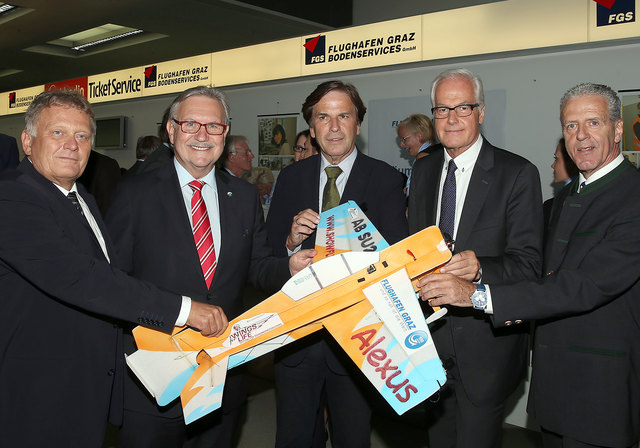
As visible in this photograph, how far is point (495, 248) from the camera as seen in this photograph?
2305mm

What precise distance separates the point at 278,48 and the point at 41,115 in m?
4.38

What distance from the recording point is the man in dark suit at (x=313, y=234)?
2.52 meters

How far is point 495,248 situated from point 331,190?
0.83 metres

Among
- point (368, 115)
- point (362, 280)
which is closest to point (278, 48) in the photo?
point (368, 115)

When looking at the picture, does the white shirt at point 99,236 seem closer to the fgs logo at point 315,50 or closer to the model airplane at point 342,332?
the model airplane at point 342,332

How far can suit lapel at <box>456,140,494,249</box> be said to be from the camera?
2.31m

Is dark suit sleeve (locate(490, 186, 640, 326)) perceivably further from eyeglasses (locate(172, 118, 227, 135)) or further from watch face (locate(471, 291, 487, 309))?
eyeglasses (locate(172, 118, 227, 135))

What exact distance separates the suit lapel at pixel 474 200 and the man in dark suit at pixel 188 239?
71cm

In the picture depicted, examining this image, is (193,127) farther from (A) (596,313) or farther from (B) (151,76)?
(B) (151,76)

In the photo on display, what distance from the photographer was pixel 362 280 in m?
2.06

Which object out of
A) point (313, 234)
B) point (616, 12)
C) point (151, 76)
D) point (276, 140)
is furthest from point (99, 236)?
point (151, 76)

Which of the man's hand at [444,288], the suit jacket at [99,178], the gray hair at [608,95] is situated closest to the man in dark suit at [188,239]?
→ the man's hand at [444,288]

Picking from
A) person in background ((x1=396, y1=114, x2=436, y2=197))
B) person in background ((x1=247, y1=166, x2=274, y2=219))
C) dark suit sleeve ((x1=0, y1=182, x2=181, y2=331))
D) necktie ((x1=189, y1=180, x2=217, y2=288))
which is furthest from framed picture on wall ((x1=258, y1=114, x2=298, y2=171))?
→ dark suit sleeve ((x1=0, y1=182, x2=181, y2=331))

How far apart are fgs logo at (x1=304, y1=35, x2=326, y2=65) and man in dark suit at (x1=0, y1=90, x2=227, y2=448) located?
393 centimetres
